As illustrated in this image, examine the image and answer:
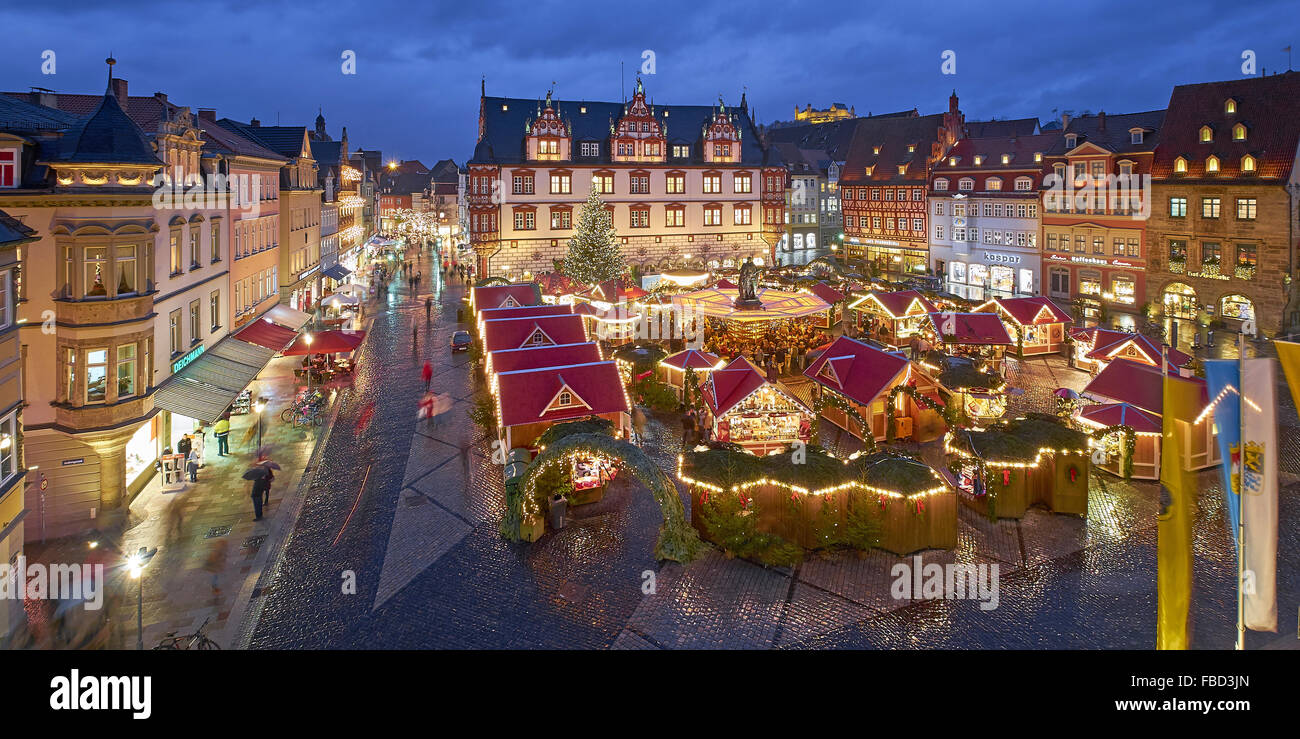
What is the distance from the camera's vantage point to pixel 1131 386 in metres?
20.7

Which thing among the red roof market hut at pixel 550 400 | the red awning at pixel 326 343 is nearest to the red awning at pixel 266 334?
the red awning at pixel 326 343

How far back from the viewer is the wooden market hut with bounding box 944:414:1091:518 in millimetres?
16953

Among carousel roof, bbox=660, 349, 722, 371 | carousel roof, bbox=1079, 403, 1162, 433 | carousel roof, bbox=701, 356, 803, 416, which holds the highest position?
carousel roof, bbox=660, 349, 722, 371

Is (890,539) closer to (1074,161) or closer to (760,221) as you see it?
(1074,161)

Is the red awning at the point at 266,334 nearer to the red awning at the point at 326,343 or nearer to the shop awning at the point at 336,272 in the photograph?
the red awning at the point at 326,343

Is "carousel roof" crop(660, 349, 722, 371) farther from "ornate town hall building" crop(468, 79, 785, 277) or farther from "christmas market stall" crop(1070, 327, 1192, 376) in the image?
"ornate town hall building" crop(468, 79, 785, 277)

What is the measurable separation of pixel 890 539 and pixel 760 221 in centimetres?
5344

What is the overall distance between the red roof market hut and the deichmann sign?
9615 mm

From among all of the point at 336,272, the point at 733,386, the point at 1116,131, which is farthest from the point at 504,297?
the point at 1116,131

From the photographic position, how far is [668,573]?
14.5 meters

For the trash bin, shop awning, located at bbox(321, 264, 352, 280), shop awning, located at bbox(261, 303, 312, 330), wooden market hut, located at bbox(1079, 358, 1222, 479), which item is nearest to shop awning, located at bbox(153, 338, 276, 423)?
shop awning, located at bbox(261, 303, 312, 330)

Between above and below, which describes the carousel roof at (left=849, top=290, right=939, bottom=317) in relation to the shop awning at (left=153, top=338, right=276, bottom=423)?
above

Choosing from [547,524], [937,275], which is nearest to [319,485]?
[547,524]
